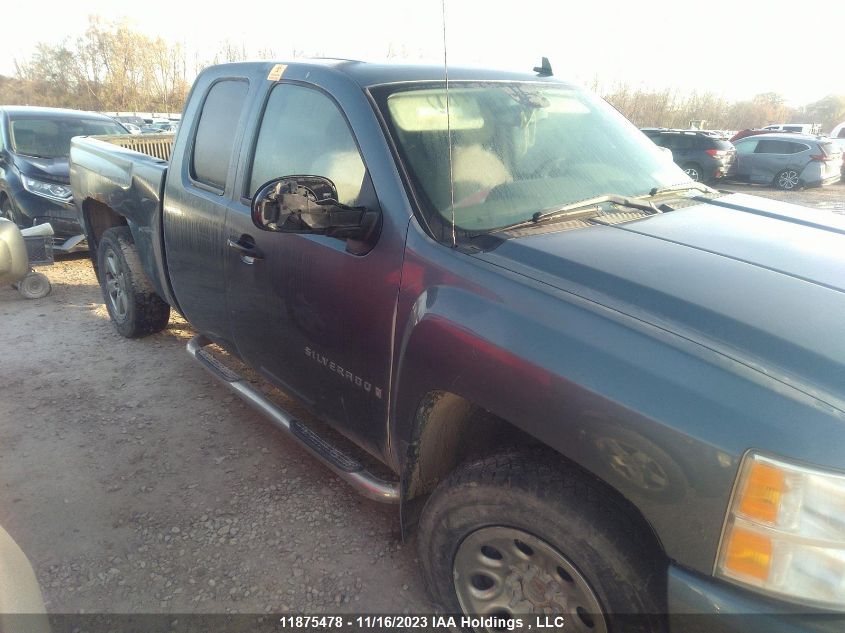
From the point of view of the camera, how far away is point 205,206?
314 centimetres

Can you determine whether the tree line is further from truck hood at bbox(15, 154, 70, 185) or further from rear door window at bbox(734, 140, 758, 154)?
truck hood at bbox(15, 154, 70, 185)

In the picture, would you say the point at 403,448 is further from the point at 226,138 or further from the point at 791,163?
the point at 791,163

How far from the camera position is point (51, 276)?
270 inches

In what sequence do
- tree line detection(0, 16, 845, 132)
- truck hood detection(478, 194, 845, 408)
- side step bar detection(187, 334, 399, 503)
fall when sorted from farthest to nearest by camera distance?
tree line detection(0, 16, 845, 132) → side step bar detection(187, 334, 399, 503) → truck hood detection(478, 194, 845, 408)

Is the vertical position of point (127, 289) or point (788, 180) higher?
point (127, 289)

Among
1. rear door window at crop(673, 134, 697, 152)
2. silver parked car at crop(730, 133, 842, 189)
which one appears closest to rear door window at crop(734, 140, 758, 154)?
silver parked car at crop(730, 133, 842, 189)

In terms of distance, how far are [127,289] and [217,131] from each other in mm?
1881

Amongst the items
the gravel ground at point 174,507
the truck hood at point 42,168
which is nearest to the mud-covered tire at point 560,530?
the gravel ground at point 174,507

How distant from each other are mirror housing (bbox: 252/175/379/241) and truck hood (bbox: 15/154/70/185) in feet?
20.8

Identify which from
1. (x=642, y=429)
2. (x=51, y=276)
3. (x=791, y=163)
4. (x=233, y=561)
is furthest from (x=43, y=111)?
(x=791, y=163)

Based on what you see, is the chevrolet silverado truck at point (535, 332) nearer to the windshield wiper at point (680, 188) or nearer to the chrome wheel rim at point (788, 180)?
the windshield wiper at point (680, 188)

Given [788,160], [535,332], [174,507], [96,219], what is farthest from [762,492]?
[788,160]

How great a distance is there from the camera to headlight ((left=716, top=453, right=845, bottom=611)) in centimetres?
130

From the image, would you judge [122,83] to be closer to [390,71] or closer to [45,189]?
[45,189]
